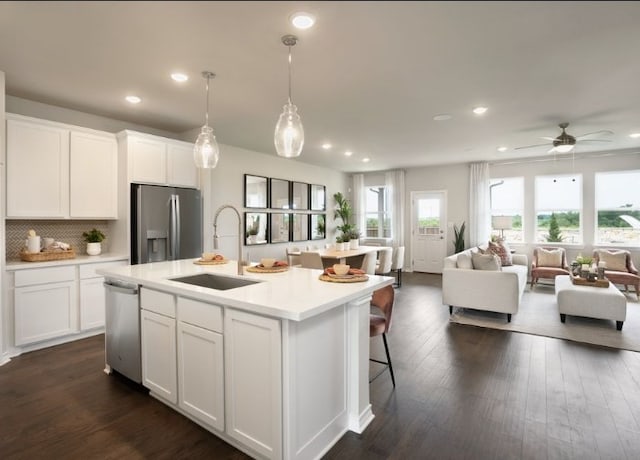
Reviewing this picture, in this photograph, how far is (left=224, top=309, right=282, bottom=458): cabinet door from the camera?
67.1 inches

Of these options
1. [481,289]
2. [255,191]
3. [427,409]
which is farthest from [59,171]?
[481,289]

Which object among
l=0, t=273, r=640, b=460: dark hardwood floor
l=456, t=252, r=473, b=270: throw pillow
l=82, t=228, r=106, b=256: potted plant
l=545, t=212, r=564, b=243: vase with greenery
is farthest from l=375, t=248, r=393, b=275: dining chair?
l=82, t=228, r=106, b=256: potted plant

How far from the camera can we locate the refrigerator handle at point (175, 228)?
4.34 m

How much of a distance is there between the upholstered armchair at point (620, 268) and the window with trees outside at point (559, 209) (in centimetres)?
84

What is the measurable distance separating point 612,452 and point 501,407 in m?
0.61

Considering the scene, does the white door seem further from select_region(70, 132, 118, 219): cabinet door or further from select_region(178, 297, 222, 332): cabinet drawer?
select_region(178, 297, 222, 332): cabinet drawer

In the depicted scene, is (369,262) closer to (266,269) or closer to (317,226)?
(317,226)

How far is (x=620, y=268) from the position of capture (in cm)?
584

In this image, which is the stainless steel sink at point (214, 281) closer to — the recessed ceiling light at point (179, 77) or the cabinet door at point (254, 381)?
the cabinet door at point (254, 381)

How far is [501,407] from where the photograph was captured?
2402mm

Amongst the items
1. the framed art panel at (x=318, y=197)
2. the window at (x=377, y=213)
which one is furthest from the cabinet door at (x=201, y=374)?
the window at (x=377, y=213)

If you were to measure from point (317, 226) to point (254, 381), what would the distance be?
6.38 m

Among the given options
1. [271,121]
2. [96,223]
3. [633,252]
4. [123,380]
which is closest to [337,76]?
[271,121]

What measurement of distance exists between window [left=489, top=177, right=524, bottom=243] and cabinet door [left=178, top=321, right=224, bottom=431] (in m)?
6.69
